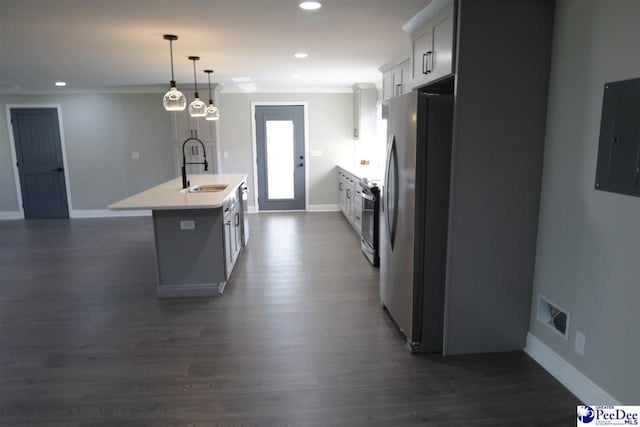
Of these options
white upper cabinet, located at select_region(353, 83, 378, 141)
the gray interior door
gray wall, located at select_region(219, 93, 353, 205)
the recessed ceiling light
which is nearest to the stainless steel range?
the recessed ceiling light

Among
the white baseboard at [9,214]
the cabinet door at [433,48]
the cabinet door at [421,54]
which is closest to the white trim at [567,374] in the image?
the cabinet door at [433,48]

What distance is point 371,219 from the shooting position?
488cm

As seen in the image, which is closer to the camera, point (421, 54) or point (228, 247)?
point (421, 54)

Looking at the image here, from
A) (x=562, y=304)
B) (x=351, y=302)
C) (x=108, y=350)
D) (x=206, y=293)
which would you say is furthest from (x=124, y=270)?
(x=562, y=304)

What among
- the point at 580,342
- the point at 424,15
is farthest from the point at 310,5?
the point at 580,342

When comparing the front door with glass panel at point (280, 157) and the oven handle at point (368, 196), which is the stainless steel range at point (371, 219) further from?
the front door with glass panel at point (280, 157)

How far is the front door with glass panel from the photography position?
7.95 m

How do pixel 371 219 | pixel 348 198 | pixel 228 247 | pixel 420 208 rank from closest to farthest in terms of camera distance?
pixel 420 208 → pixel 228 247 → pixel 371 219 → pixel 348 198

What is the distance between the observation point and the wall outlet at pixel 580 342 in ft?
7.65

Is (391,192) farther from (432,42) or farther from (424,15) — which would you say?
(424,15)

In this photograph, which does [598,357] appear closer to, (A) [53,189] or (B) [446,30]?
(B) [446,30]

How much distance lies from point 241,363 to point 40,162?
725cm

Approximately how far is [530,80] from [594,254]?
1120 mm

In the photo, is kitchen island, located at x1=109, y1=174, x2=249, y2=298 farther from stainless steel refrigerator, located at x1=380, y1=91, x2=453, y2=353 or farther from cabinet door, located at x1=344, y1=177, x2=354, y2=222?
cabinet door, located at x1=344, y1=177, x2=354, y2=222
